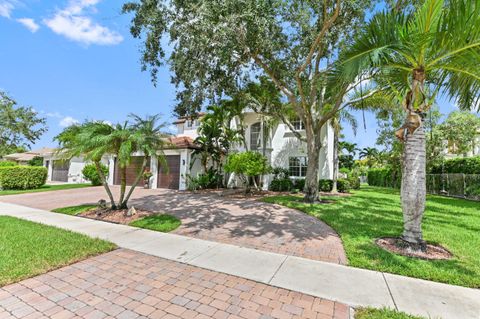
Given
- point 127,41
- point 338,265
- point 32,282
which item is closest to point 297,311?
point 338,265

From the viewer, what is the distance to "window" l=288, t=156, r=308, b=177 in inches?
738

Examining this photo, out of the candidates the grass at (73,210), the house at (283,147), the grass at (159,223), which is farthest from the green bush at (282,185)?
the grass at (73,210)

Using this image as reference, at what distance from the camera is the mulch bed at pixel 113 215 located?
8.22 meters

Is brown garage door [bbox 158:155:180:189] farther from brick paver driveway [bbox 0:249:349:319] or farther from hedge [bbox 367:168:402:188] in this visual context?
hedge [bbox 367:168:402:188]

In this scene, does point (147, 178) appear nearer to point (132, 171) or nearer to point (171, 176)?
point (171, 176)

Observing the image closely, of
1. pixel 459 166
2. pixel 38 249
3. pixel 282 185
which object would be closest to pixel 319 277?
pixel 38 249

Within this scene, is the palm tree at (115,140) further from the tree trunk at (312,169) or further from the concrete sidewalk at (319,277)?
the tree trunk at (312,169)

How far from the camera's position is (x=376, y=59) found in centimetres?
455

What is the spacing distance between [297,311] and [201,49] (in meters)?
7.46

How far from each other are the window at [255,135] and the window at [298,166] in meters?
3.27

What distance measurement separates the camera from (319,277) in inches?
162

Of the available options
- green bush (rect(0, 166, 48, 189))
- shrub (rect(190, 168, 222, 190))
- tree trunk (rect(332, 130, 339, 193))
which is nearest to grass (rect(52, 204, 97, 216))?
shrub (rect(190, 168, 222, 190))

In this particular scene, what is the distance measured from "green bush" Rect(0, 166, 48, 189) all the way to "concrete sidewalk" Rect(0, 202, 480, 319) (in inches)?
667

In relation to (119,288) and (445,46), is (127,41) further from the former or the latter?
(445,46)
